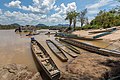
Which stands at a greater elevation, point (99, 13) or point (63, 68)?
point (99, 13)

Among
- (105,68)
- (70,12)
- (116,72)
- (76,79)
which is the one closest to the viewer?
(76,79)

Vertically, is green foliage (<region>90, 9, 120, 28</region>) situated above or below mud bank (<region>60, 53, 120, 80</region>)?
above

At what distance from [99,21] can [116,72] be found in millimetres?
48934

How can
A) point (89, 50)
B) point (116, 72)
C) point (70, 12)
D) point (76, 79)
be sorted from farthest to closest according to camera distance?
point (70, 12) → point (89, 50) → point (116, 72) → point (76, 79)

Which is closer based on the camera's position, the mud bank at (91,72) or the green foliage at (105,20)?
the mud bank at (91,72)

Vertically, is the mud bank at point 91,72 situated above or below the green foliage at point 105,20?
below

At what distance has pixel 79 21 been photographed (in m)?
70.8

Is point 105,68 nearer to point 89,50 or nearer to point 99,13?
point 89,50

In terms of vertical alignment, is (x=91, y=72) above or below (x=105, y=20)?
below

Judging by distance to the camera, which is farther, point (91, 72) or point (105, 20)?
point (105, 20)

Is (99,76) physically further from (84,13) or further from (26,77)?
(84,13)

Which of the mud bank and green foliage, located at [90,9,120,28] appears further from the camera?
green foliage, located at [90,9,120,28]

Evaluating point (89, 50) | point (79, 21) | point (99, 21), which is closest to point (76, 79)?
point (89, 50)

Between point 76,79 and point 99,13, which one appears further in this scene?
point 99,13
